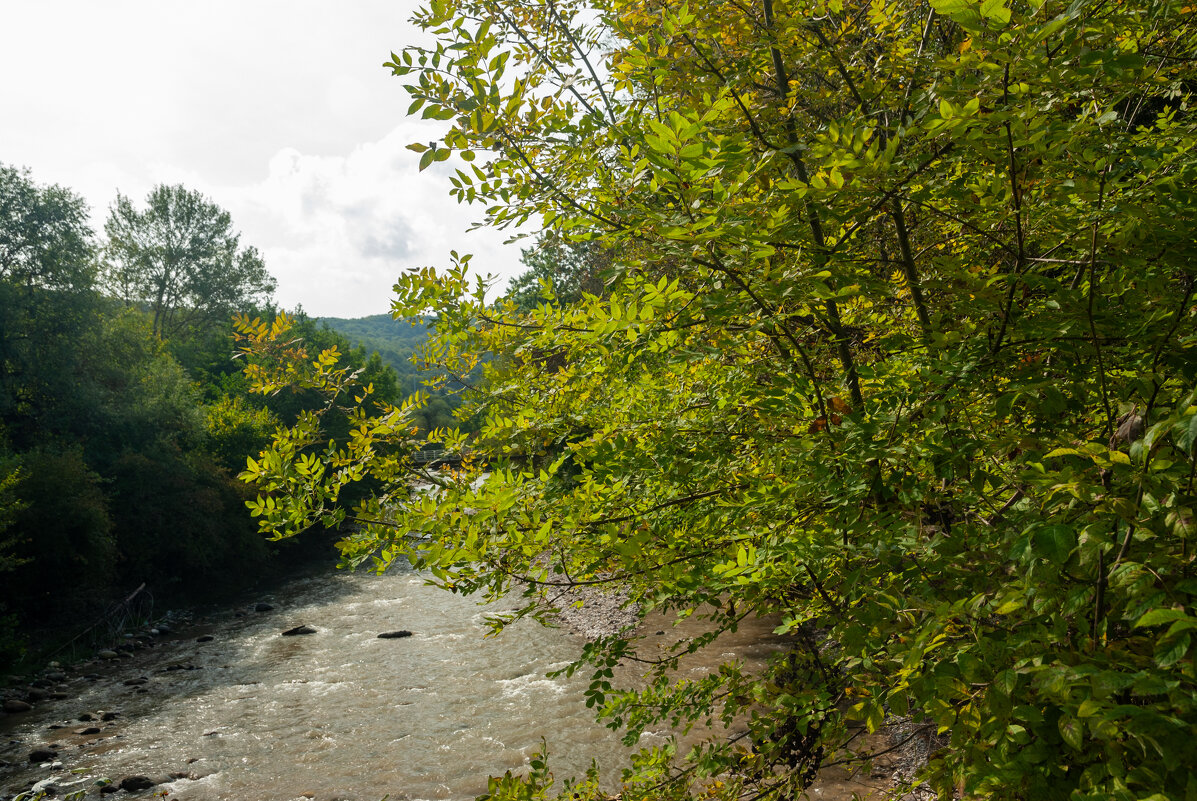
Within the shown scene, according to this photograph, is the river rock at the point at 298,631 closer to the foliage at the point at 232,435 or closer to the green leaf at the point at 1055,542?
the foliage at the point at 232,435

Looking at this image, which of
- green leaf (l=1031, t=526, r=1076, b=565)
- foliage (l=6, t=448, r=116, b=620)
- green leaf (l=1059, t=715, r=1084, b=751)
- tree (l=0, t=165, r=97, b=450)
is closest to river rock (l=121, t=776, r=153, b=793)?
foliage (l=6, t=448, r=116, b=620)

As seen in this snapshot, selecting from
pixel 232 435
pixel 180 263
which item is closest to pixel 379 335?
pixel 180 263

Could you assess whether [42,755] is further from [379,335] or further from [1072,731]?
[379,335]

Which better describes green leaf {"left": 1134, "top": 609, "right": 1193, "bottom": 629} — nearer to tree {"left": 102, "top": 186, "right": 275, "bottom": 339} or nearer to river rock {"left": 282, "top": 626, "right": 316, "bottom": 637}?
river rock {"left": 282, "top": 626, "right": 316, "bottom": 637}

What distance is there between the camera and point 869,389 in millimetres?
2447

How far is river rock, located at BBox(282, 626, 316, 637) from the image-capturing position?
1453 cm

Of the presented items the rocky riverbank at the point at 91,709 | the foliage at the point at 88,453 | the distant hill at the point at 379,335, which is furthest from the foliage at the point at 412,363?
the foliage at the point at 88,453

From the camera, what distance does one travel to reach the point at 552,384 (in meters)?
3.23

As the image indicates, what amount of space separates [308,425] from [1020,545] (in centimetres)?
252

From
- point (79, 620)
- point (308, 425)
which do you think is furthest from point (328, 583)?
point (308, 425)

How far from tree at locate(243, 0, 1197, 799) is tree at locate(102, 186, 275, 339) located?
1772 inches

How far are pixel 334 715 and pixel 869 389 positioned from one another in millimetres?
10682

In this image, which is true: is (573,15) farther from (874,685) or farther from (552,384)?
(874,685)

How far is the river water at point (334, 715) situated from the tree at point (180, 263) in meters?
33.8
